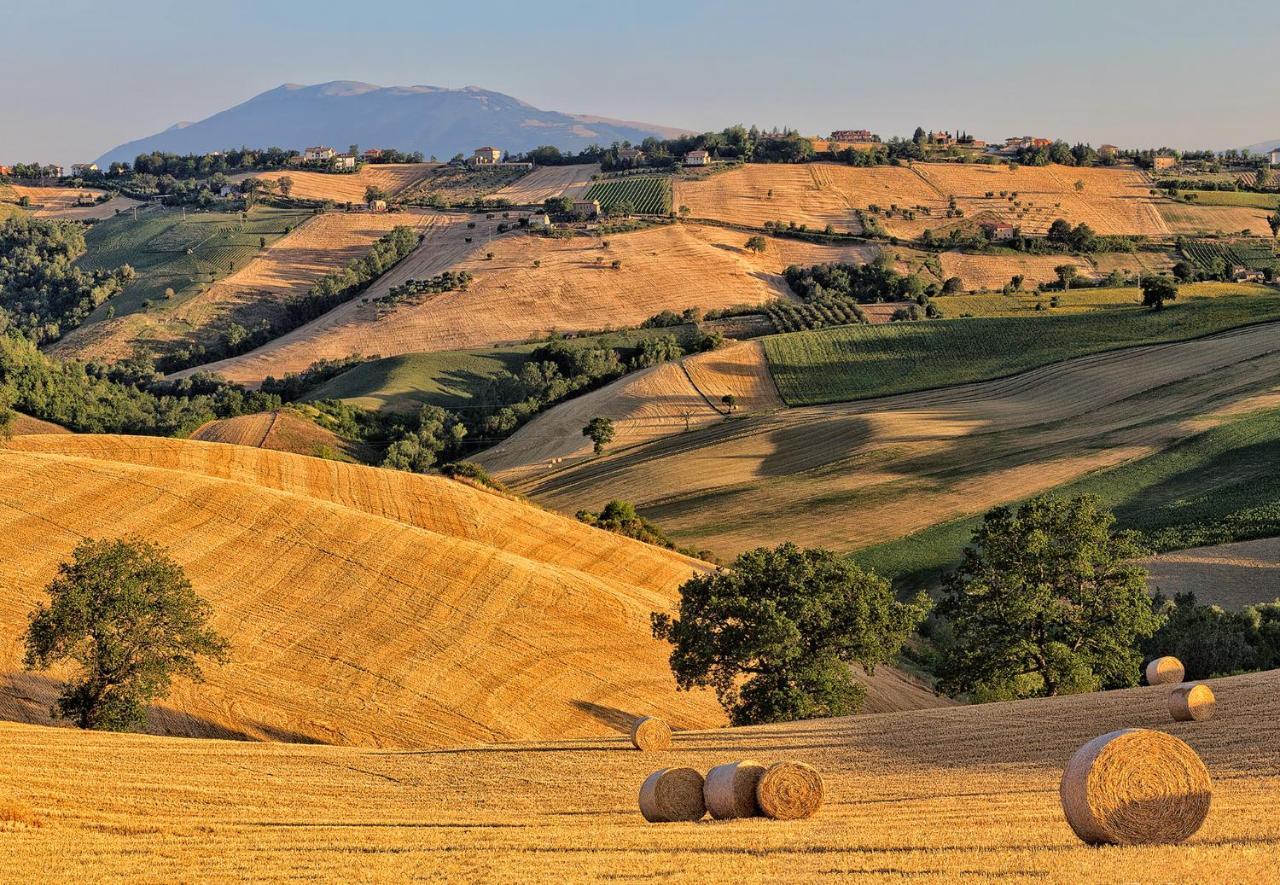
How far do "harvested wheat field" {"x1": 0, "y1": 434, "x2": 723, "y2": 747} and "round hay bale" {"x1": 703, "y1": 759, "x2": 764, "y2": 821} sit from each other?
51.4ft

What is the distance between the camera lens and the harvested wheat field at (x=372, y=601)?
36594 millimetres

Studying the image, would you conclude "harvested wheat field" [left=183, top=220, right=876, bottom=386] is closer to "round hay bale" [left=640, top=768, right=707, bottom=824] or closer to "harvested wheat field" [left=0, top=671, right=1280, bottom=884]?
"harvested wheat field" [left=0, top=671, right=1280, bottom=884]

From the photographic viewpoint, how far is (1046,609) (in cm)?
3769

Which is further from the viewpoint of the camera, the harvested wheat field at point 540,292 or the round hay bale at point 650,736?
the harvested wheat field at point 540,292

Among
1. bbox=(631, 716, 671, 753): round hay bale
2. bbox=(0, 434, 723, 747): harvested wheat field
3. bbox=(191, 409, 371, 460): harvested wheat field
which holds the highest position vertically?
bbox=(631, 716, 671, 753): round hay bale

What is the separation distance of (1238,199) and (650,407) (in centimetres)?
11344

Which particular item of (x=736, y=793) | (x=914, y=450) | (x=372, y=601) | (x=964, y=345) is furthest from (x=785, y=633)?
(x=964, y=345)

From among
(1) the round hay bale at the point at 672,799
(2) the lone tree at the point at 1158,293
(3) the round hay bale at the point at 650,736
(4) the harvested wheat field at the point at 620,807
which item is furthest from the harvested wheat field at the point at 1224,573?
(2) the lone tree at the point at 1158,293

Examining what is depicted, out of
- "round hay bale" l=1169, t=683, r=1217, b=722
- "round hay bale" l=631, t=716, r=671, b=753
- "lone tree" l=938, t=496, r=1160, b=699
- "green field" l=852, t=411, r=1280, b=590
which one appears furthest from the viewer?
"green field" l=852, t=411, r=1280, b=590

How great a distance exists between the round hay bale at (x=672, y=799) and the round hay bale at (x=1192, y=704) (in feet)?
32.8

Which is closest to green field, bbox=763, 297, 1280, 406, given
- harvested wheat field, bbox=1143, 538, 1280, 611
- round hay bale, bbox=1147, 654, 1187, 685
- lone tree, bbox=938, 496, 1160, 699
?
harvested wheat field, bbox=1143, 538, 1280, 611

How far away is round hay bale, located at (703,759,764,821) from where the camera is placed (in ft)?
66.3

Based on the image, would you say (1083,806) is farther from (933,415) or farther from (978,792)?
(933,415)

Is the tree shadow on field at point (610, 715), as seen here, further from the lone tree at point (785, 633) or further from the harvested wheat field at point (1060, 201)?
the harvested wheat field at point (1060, 201)
